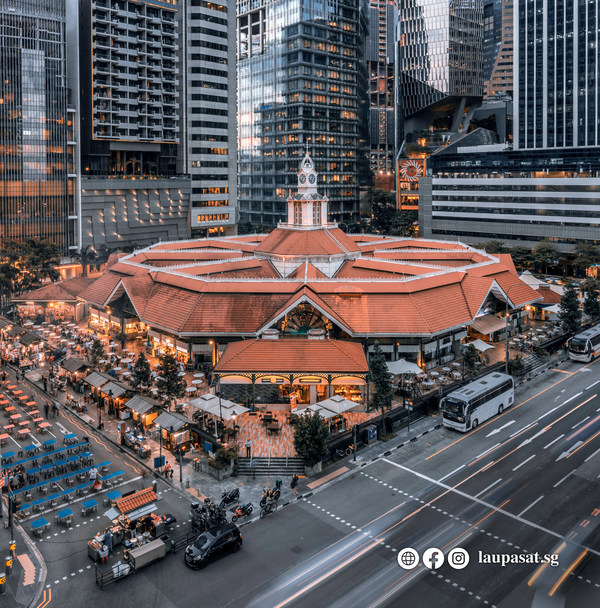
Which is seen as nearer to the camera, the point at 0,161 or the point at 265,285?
the point at 265,285

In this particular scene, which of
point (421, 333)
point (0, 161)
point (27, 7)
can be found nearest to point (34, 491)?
point (421, 333)

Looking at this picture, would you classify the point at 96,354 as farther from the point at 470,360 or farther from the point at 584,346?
the point at 584,346

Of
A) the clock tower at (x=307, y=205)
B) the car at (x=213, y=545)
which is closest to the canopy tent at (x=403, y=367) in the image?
the car at (x=213, y=545)

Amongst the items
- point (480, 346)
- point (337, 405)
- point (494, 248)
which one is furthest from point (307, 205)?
point (494, 248)

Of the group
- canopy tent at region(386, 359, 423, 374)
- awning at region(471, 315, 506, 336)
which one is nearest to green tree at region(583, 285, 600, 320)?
awning at region(471, 315, 506, 336)

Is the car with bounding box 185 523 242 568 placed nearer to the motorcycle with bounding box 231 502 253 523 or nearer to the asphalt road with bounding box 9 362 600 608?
the asphalt road with bounding box 9 362 600 608

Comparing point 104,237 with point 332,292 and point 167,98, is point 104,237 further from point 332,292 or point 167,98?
point 332,292

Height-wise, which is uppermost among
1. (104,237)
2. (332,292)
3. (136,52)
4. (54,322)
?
(136,52)

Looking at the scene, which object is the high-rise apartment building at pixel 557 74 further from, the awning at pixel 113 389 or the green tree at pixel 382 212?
the awning at pixel 113 389
